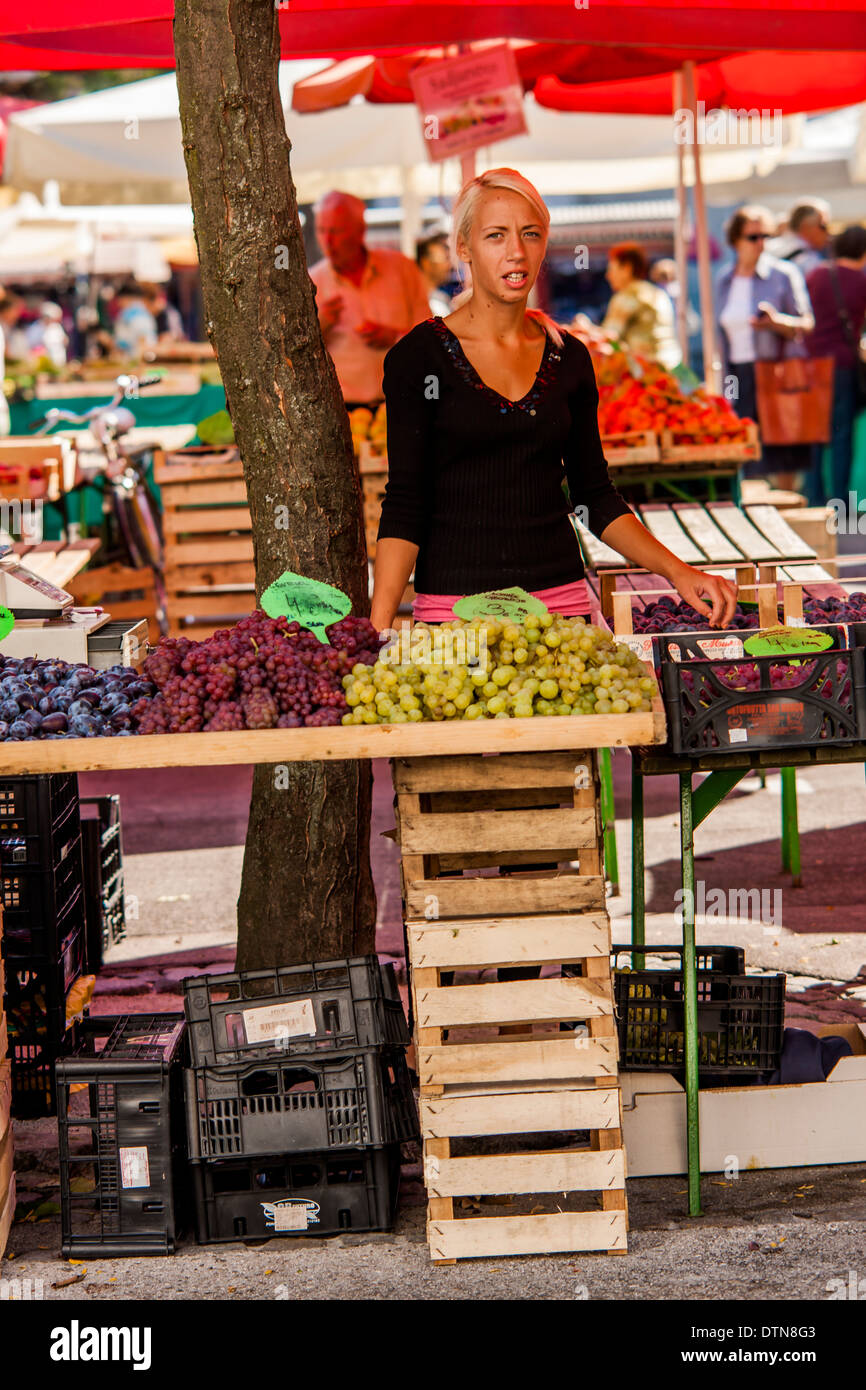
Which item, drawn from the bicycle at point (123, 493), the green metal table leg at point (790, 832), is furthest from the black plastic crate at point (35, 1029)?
the bicycle at point (123, 493)

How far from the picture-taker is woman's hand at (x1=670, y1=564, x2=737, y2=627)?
11.8ft

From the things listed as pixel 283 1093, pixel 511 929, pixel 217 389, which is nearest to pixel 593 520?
pixel 511 929

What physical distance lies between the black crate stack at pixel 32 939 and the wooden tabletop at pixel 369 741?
1025 mm

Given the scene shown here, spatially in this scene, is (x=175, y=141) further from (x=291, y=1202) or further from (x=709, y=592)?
(x=291, y=1202)

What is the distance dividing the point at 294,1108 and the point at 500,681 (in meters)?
1.00

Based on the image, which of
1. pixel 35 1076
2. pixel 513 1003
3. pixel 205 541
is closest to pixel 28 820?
pixel 35 1076

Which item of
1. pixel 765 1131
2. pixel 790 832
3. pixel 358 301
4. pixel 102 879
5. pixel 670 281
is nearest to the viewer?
pixel 765 1131

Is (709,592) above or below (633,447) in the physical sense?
below

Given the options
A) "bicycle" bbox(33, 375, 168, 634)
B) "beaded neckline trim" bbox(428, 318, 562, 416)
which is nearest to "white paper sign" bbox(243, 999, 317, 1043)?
"beaded neckline trim" bbox(428, 318, 562, 416)

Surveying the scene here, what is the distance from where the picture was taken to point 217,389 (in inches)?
481

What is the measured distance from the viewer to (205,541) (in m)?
7.62

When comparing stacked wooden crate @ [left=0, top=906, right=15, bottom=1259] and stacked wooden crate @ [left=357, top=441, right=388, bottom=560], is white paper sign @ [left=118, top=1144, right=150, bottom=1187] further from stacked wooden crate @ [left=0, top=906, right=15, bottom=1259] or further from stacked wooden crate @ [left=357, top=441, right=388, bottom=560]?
stacked wooden crate @ [left=357, top=441, right=388, bottom=560]
